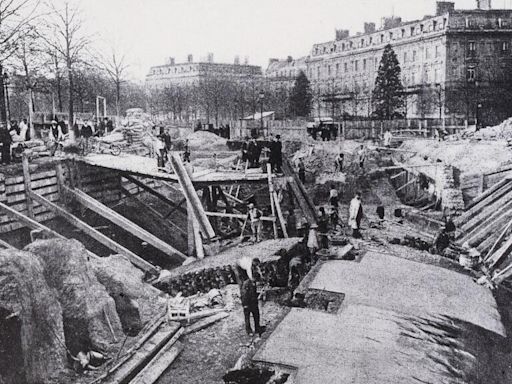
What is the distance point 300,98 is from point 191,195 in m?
54.6

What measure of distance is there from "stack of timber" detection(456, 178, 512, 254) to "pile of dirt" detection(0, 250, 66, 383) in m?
12.6

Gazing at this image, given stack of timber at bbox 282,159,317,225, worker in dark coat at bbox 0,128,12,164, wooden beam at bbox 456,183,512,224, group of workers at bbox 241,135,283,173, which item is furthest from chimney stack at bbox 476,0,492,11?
worker in dark coat at bbox 0,128,12,164

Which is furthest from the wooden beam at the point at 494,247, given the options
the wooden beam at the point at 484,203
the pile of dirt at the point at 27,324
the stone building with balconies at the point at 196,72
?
the stone building with balconies at the point at 196,72

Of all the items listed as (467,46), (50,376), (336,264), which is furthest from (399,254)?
(467,46)

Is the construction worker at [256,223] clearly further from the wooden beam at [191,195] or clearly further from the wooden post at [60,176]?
the wooden post at [60,176]

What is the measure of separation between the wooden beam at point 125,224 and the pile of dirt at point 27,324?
8.68 m

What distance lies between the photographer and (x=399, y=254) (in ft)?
50.8

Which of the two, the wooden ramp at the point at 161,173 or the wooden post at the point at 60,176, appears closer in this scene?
the wooden ramp at the point at 161,173

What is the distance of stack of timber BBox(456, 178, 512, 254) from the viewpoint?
1658cm

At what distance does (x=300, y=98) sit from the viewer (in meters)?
69.6

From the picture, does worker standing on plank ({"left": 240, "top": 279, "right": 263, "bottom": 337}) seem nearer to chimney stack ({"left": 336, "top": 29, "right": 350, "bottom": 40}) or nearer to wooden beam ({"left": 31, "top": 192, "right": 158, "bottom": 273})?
wooden beam ({"left": 31, "top": 192, "right": 158, "bottom": 273})

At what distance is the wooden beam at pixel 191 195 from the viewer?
53.8 feet

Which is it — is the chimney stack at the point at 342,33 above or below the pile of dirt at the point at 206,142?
above

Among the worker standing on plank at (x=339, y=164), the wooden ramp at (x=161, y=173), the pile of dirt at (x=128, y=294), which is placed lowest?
the pile of dirt at (x=128, y=294)
